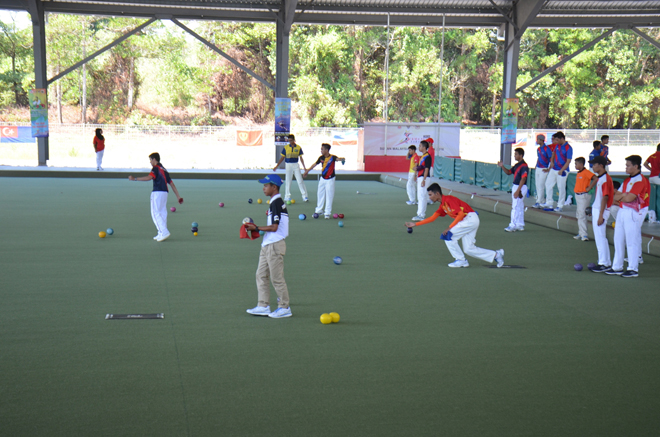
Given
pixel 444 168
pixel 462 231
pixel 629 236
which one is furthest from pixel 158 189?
pixel 444 168

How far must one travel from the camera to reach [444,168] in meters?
23.1

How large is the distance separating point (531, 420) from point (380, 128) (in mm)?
21450

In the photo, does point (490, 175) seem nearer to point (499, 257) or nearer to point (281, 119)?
point (281, 119)

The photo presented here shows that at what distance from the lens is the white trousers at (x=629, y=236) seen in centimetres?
815

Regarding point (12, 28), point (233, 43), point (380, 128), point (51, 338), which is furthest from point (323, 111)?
point (51, 338)

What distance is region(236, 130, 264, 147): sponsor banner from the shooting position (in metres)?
32.3

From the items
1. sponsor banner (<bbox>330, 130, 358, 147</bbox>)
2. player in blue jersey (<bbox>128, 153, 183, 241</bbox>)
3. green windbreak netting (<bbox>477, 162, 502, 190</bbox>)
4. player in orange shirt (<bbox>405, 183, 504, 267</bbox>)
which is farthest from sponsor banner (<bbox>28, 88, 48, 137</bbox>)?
player in orange shirt (<bbox>405, 183, 504, 267</bbox>)

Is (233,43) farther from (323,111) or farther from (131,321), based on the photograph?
(131,321)

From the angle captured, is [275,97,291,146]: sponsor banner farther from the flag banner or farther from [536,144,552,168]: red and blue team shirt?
the flag banner

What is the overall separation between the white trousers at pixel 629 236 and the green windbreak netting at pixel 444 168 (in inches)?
548

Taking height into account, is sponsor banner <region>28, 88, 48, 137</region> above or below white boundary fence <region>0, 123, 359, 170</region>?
above

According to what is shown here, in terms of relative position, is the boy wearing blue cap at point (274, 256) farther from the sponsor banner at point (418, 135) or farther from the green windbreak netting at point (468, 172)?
the sponsor banner at point (418, 135)

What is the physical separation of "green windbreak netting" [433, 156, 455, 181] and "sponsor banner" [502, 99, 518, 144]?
2965 millimetres

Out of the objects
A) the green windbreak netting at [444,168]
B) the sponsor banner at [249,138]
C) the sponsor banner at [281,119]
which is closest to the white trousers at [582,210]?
the green windbreak netting at [444,168]
